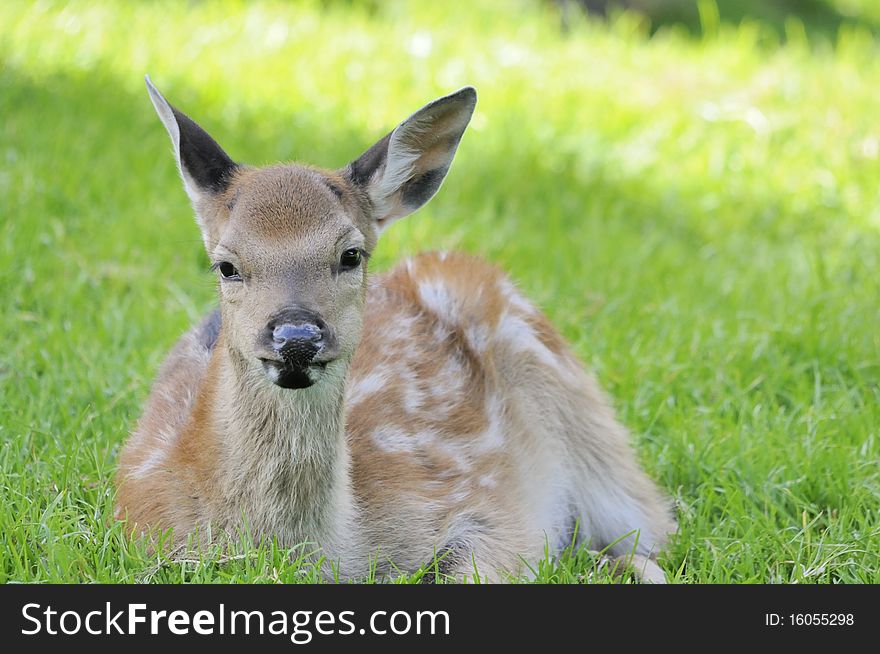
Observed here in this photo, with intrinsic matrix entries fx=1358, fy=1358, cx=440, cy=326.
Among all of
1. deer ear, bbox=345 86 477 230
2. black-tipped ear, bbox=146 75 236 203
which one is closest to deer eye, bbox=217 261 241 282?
black-tipped ear, bbox=146 75 236 203

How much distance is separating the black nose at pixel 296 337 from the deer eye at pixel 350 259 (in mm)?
313

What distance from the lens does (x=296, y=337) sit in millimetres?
3631

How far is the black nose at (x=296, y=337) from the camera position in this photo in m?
3.63

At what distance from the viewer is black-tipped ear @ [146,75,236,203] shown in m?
4.16

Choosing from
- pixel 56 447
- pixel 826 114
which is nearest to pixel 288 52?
pixel 826 114

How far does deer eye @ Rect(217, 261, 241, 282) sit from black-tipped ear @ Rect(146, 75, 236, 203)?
0.39m

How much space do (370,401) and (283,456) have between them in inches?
30.1

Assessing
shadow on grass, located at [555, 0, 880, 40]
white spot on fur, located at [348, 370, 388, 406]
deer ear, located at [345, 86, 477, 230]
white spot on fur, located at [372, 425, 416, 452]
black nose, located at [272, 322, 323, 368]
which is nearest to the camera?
black nose, located at [272, 322, 323, 368]

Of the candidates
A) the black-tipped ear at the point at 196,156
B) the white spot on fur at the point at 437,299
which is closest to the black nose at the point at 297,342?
the black-tipped ear at the point at 196,156

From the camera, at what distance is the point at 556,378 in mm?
5176

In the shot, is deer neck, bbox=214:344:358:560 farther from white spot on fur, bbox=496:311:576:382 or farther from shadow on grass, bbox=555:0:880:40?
shadow on grass, bbox=555:0:880:40

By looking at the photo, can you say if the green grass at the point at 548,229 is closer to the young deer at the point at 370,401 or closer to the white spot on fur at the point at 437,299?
the young deer at the point at 370,401

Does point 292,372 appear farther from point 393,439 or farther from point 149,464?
point 393,439

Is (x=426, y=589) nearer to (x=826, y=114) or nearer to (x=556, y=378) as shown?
(x=556, y=378)
